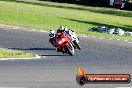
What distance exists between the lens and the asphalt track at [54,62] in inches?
631

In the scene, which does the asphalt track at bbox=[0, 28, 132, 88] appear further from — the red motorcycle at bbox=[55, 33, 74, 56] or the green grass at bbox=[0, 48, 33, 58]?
the green grass at bbox=[0, 48, 33, 58]

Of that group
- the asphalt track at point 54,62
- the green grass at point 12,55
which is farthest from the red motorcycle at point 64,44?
the green grass at point 12,55

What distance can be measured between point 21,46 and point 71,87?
14.0 meters

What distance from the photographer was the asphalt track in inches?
631

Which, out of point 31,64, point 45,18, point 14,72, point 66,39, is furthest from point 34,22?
point 14,72

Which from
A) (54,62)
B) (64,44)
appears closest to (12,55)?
(54,62)

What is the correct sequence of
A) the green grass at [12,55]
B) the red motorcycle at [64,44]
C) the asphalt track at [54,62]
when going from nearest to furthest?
the asphalt track at [54,62]
the green grass at [12,55]
the red motorcycle at [64,44]

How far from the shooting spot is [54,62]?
73.0ft

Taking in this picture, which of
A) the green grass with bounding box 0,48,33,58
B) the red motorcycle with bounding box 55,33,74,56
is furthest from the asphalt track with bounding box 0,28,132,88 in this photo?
the green grass with bounding box 0,48,33,58

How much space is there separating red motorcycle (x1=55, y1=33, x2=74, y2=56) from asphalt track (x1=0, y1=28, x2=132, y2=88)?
299 millimetres

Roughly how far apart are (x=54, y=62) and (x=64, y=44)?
3624 millimetres

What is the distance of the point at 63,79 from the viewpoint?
55.2 feet

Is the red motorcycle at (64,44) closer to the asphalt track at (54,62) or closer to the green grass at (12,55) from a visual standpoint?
the asphalt track at (54,62)

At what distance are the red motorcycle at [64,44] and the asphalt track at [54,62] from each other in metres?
0.30
